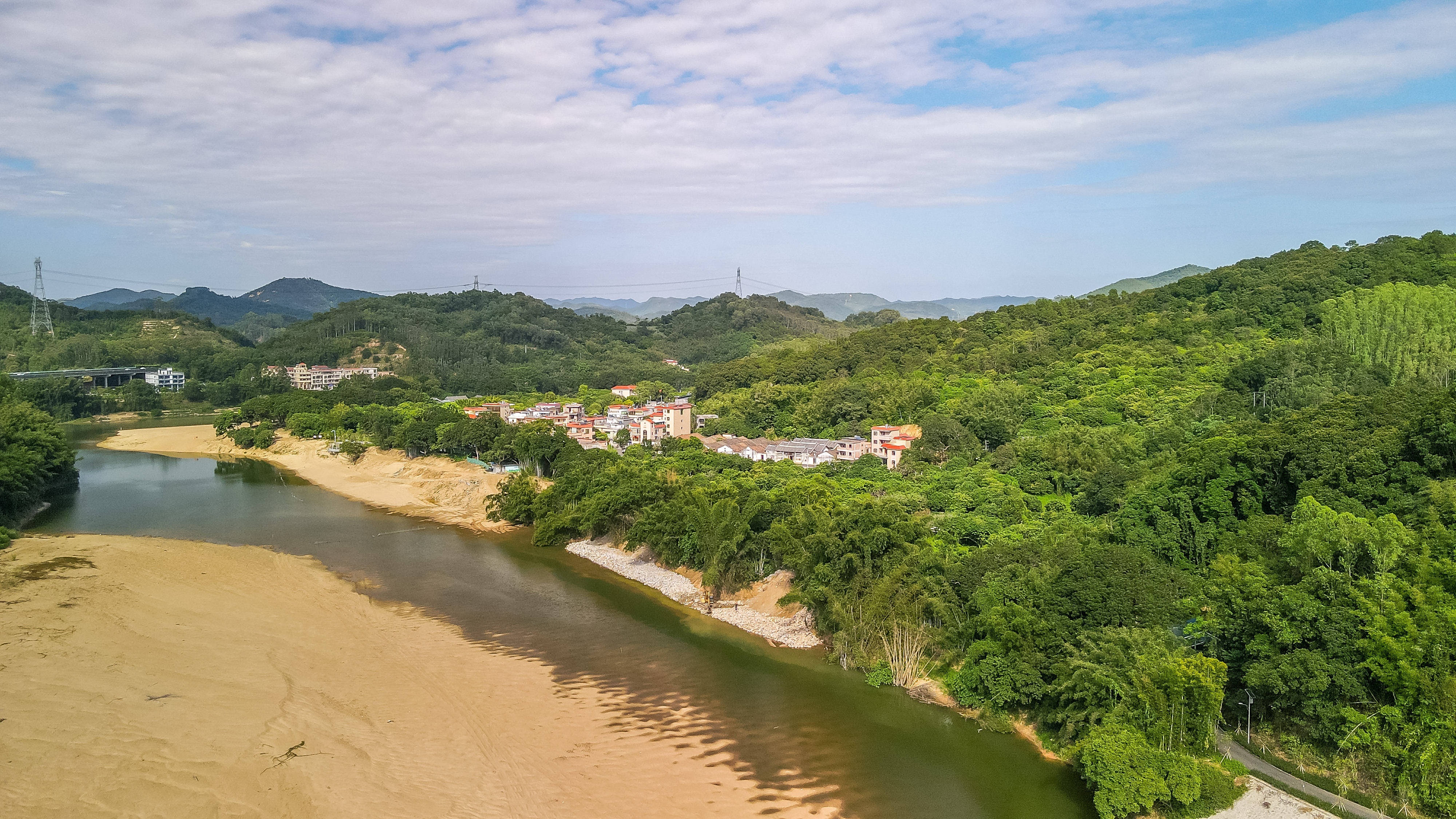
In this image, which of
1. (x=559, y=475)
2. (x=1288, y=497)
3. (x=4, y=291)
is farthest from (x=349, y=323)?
(x=1288, y=497)

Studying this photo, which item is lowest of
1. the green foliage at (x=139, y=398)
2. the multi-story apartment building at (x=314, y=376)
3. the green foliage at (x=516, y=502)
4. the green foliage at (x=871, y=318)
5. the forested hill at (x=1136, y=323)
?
the green foliage at (x=516, y=502)

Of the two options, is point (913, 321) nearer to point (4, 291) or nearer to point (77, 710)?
point (77, 710)

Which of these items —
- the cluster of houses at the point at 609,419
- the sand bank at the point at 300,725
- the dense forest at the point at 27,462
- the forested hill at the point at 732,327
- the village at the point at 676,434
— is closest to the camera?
the sand bank at the point at 300,725

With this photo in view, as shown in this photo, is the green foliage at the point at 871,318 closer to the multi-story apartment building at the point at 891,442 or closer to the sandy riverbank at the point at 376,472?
the multi-story apartment building at the point at 891,442

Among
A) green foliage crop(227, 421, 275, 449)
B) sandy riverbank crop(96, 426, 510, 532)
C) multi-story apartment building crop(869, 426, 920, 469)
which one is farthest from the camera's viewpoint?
green foliage crop(227, 421, 275, 449)

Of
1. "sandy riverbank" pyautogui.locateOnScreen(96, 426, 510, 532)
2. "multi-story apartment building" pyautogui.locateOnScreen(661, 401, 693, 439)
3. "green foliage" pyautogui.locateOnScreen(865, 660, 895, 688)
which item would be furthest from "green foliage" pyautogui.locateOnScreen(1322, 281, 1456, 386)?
"sandy riverbank" pyautogui.locateOnScreen(96, 426, 510, 532)

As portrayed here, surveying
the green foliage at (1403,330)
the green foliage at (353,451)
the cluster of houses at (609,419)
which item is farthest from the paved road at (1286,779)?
the green foliage at (353,451)

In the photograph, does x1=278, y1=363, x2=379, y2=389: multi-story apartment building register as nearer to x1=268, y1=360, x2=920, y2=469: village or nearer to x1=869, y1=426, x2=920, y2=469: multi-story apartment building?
x1=268, y1=360, x2=920, y2=469: village

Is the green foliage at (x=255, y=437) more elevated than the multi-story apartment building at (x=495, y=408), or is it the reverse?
the multi-story apartment building at (x=495, y=408)
